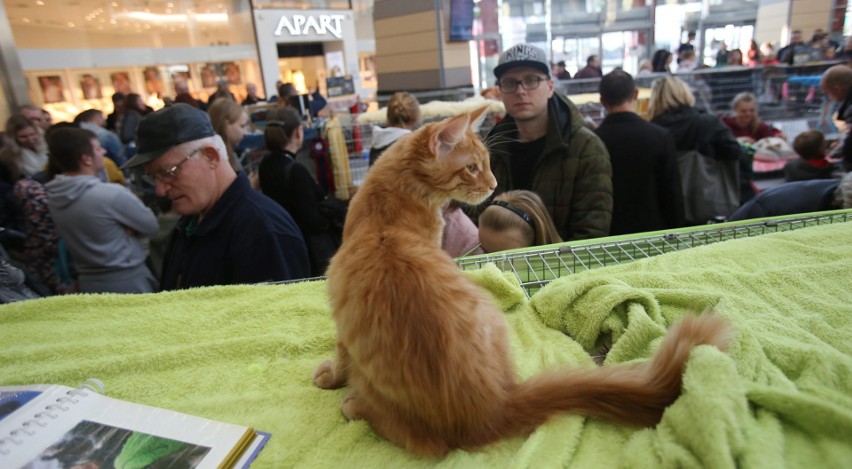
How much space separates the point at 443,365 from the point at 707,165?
2.97 meters

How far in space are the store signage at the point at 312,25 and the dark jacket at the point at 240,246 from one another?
10.6 metres

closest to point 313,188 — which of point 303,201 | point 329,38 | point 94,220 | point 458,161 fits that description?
point 303,201

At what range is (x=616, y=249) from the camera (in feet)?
5.01

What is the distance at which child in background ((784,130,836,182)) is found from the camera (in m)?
3.34

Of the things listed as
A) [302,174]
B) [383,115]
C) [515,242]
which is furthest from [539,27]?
[515,242]

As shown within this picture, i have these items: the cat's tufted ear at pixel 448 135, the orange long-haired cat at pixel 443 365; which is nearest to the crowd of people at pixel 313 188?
the cat's tufted ear at pixel 448 135

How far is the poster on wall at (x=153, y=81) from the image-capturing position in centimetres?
934

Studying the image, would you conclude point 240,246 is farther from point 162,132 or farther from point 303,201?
point 303,201

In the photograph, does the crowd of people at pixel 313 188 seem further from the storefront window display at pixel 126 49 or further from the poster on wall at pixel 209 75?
the poster on wall at pixel 209 75

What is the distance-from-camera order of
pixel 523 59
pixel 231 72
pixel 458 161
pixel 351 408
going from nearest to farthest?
pixel 351 408, pixel 458 161, pixel 523 59, pixel 231 72

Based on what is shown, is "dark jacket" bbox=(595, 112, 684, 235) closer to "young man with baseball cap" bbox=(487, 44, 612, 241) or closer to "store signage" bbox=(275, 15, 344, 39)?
"young man with baseball cap" bbox=(487, 44, 612, 241)

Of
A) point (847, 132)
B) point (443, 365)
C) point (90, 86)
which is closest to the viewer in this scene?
point (443, 365)

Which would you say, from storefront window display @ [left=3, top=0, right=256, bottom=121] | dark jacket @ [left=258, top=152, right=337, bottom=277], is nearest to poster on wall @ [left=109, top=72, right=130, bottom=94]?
storefront window display @ [left=3, top=0, right=256, bottom=121]

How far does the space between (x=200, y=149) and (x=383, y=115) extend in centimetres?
262
